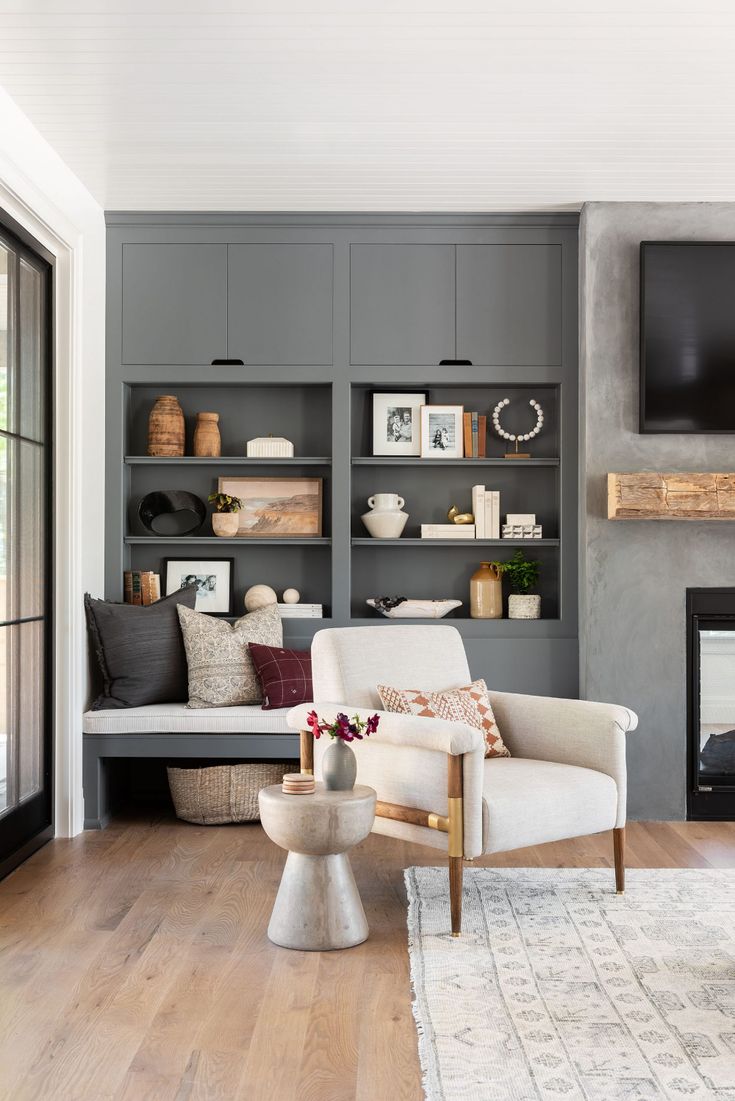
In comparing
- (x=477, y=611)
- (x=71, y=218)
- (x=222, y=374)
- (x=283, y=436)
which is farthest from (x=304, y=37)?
(x=477, y=611)

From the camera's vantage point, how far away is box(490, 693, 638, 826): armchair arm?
11.5ft

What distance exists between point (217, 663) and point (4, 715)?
1.00 m

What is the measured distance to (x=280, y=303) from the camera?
16.1 feet

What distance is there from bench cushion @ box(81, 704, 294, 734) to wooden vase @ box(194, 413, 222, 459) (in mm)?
1271

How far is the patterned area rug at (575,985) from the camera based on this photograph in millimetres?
2209

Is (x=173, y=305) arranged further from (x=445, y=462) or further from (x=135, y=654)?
(x=135, y=654)

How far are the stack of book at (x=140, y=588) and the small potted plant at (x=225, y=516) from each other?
1.24 ft

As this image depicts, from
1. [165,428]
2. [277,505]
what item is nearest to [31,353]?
[165,428]

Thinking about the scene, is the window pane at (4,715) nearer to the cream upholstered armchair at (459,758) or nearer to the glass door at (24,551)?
the glass door at (24,551)

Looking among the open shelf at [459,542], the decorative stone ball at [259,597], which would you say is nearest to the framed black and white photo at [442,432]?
the open shelf at [459,542]

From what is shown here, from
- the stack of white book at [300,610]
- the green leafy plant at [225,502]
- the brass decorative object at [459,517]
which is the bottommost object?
the stack of white book at [300,610]

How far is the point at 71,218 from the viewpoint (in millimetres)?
4320

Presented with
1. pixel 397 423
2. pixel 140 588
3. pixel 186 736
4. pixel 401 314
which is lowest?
pixel 186 736

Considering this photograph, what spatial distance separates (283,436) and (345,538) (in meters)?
0.67
